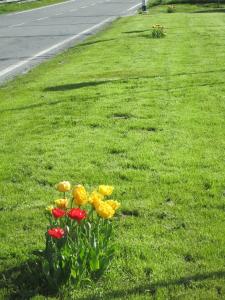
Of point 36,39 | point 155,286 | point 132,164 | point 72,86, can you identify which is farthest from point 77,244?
point 36,39

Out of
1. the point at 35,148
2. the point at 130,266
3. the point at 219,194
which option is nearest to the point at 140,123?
the point at 35,148

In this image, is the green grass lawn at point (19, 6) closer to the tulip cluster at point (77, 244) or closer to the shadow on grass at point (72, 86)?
the shadow on grass at point (72, 86)

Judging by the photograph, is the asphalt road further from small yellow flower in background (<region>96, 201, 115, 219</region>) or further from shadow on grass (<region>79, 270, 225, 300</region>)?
shadow on grass (<region>79, 270, 225, 300</region>)

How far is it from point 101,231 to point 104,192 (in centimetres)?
30

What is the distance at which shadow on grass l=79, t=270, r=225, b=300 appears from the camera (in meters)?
3.60

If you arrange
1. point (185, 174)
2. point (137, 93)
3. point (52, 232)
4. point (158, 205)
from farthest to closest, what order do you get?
point (137, 93) → point (185, 174) → point (158, 205) → point (52, 232)

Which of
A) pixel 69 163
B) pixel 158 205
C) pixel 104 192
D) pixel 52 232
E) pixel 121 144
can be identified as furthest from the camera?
pixel 121 144

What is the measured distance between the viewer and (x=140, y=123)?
7.38 m

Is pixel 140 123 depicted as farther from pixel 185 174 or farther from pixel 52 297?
pixel 52 297

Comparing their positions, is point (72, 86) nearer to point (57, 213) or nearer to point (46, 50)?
point (46, 50)

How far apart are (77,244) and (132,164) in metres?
2.37

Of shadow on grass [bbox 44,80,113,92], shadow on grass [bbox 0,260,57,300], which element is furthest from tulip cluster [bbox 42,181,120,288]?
shadow on grass [bbox 44,80,113,92]

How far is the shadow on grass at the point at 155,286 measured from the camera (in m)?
3.60

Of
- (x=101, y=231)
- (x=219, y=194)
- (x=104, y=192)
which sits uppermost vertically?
(x=104, y=192)
